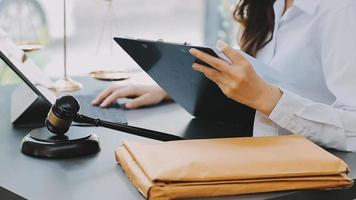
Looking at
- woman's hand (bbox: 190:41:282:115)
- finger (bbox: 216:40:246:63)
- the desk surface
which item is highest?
finger (bbox: 216:40:246:63)

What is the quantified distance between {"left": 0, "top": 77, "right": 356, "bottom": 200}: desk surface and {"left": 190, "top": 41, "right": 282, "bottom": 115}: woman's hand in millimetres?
164

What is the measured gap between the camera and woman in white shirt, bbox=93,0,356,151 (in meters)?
1.17

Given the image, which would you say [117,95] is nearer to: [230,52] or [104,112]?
[104,112]

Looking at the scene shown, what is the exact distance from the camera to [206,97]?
1.36m

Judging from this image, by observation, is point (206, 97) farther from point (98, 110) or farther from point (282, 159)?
point (282, 159)

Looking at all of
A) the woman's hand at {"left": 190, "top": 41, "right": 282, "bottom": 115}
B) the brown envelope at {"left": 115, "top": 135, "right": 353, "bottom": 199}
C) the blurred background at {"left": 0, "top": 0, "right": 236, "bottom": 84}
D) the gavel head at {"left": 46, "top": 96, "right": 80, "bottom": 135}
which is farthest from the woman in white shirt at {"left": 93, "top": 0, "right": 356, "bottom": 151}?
the blurred background at {"left": 0, "top": 0, "right": 236, "bottom": 84}

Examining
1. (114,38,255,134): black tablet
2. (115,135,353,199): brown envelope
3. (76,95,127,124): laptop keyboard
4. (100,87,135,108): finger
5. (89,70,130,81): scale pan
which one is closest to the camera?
(115,135,353,199): brown envelope

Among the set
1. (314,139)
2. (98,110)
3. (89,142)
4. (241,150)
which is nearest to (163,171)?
(241,150)

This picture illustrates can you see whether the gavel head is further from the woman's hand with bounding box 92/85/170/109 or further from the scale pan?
the scale pan

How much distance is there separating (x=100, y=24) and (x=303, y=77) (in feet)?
7.03

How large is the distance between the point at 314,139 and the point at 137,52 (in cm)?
41

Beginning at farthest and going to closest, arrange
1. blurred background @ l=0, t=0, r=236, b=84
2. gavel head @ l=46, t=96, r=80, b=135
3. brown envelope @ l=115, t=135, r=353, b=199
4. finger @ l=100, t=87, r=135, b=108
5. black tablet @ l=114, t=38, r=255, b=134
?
blurred background @ l=0, t=0, r=236, b=84, finger @ l=100, t=87, r=135, b=108, black tablet @ l=114, t=38, r=255, b=134, gavel head @ l=46, t=96, r=80, b=135, brown envelope @ l=115, t=135, r=353, b=199

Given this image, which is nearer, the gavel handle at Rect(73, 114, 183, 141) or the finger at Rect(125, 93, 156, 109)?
the gavel handle at Rect(73, 114, 183, 141)

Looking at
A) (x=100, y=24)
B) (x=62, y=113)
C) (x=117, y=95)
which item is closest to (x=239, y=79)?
(x=62, y=113)
